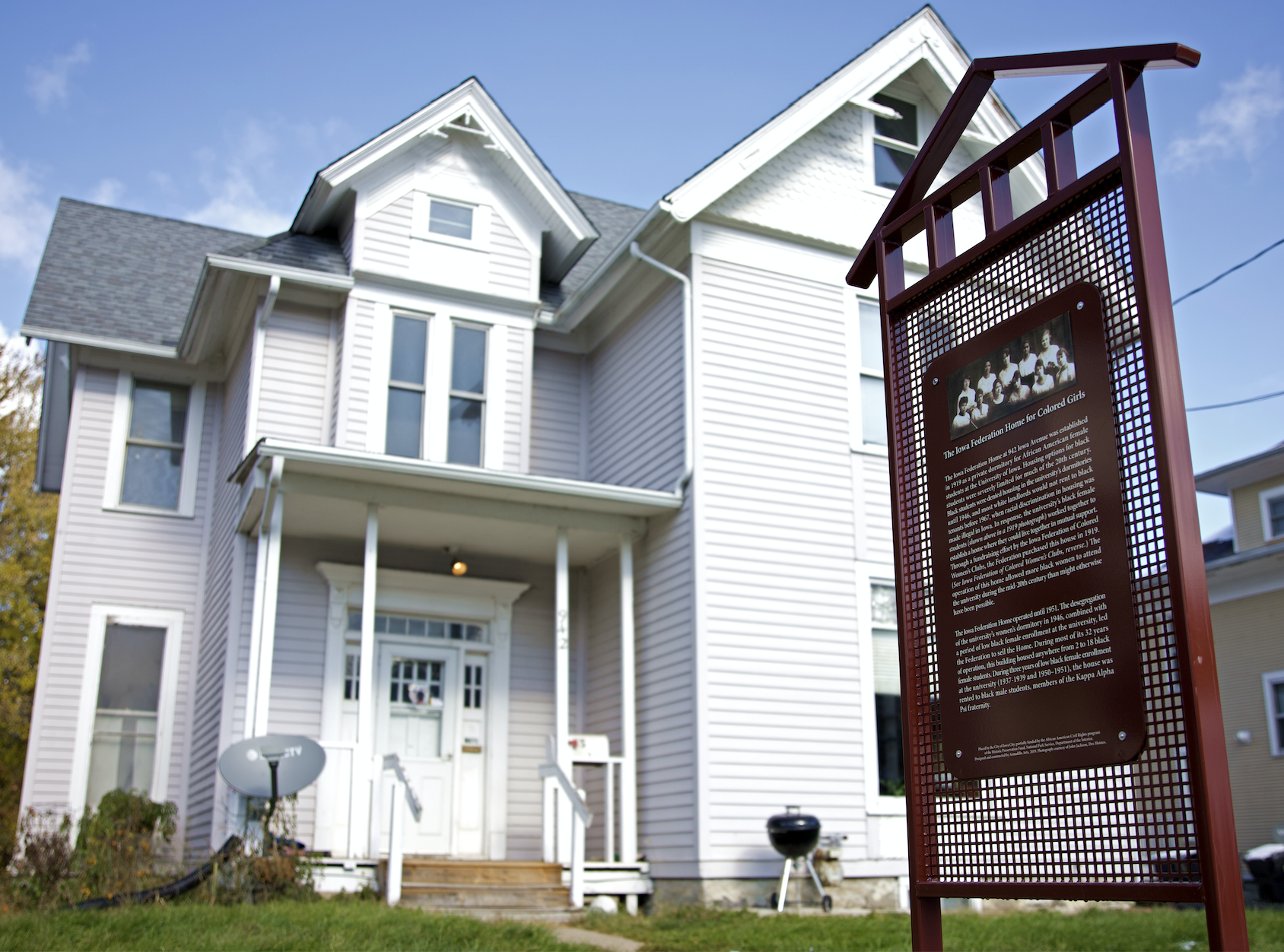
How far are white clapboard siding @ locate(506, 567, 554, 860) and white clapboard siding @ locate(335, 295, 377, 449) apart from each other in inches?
76.6

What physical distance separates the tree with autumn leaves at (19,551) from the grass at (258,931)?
15.5 metres

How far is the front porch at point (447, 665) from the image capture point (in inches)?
377

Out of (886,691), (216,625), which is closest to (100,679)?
(216,625)

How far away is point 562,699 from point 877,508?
3.60 m

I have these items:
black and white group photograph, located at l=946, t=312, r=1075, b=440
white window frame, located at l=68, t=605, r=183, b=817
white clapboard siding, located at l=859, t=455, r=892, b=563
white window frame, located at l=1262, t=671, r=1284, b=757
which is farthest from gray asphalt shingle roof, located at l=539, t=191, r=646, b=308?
white window frame, located at l=1262, t=671, r=1284, b=757

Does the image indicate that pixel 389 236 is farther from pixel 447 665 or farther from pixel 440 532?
pixel 447 665

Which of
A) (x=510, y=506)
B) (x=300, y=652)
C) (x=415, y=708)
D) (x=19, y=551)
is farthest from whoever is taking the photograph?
(x=19, y=551)

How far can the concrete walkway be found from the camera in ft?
23.4

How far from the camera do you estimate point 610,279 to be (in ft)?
39.0

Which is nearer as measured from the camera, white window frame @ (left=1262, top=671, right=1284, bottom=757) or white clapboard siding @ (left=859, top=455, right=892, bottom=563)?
white clapboard siding @ (left=859, top=455, right=892, bottom=563)

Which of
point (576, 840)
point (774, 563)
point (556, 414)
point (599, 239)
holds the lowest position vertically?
point (576, 840)

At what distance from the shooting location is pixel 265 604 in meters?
9.84

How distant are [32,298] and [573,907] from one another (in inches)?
360

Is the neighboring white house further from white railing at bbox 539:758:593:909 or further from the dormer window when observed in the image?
white railing at bbox 539:758:593:909
